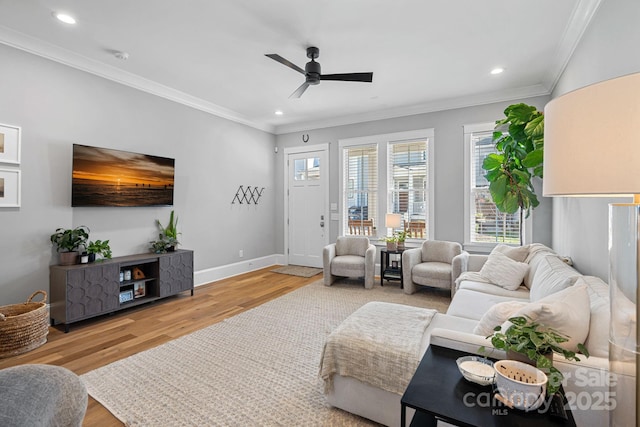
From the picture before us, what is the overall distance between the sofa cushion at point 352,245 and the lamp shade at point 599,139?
414 cm

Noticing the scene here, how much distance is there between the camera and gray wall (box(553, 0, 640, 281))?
183 centimetres

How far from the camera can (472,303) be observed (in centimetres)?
259

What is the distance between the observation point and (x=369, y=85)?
4.21 m

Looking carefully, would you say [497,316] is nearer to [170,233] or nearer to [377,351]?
[377,351]

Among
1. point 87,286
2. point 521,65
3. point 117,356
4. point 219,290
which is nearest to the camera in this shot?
point 117,356

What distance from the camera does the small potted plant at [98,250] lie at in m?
3.32

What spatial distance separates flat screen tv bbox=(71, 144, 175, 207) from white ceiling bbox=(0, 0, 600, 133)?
971 mm

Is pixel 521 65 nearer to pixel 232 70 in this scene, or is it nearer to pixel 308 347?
pixel 232 70

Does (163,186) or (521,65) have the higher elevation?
(521,65)

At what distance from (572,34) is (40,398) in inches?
175

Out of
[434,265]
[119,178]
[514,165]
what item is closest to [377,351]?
[434,265]

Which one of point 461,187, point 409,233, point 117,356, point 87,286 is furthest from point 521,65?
point 87,286

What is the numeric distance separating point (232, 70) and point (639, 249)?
3.96 metres

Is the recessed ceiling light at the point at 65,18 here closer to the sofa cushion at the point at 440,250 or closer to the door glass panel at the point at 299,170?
the door glass panel at the point at 299,170
